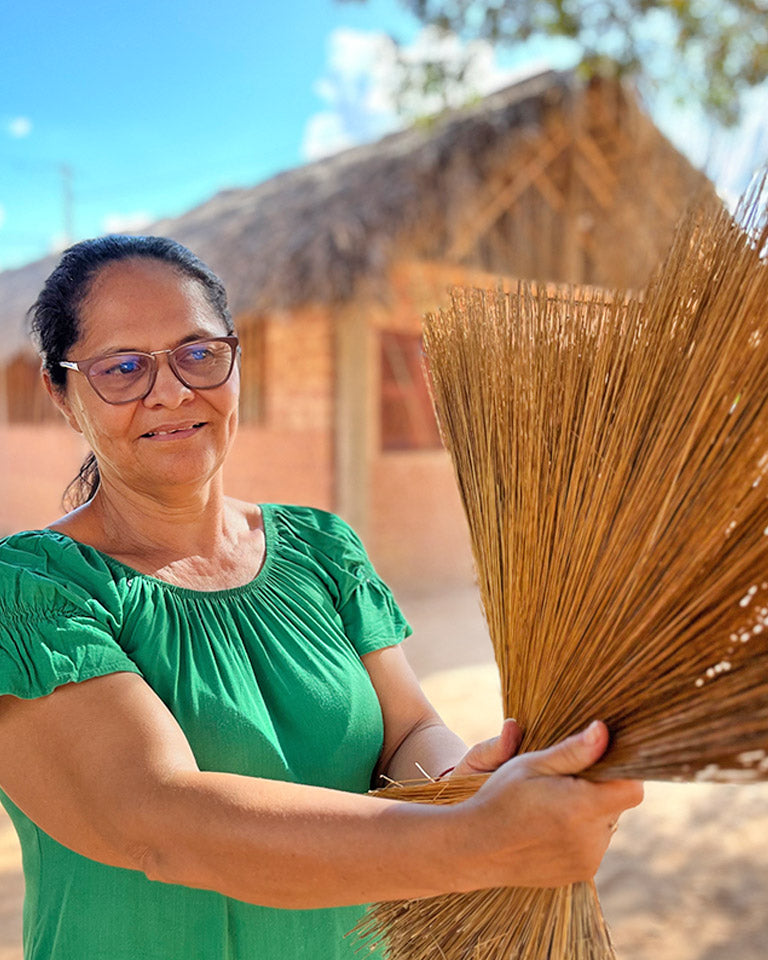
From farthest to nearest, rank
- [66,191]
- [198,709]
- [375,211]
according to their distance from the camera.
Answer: [66,191] → [375,211] → [198,709]

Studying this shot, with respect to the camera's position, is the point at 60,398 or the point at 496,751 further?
the point at 60,398

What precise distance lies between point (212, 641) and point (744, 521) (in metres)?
0.62

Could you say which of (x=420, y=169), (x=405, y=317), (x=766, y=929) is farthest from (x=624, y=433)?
(x=405, y=317)

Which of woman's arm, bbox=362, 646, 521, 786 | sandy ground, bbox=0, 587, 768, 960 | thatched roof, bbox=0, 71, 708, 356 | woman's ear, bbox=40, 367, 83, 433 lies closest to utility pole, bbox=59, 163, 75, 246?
thatched roof, bbox=0, 71, 708, 356

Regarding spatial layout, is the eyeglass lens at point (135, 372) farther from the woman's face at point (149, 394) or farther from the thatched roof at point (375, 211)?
the thatched roof at point (375, 211)

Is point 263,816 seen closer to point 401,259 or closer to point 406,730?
point 406,730

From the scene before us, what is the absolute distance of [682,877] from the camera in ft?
9.63

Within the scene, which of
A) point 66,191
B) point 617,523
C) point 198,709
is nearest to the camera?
point 617,523

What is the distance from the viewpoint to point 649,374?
2.79 ft

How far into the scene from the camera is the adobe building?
20.6 ft

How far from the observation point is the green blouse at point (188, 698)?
951 mm

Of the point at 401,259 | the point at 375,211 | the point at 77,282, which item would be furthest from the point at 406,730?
the point at 401,259

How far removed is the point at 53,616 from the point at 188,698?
175 mm

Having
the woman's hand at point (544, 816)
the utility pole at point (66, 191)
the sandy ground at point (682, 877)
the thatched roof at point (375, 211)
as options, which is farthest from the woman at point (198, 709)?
the utility pole at point (66, 191)
